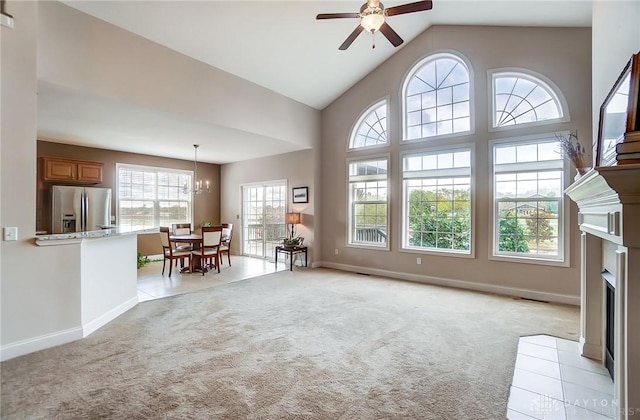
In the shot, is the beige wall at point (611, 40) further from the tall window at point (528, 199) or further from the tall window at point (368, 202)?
the tall window at point (368, 202)

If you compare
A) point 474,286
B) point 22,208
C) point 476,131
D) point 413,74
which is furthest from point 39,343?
point 413,74

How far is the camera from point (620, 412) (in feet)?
5.05

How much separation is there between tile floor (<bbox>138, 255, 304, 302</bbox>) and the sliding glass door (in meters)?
0.62

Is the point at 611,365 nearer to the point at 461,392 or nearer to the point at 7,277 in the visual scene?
the point at 461,392

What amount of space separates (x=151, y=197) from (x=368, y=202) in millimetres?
5518

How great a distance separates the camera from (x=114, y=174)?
6.75 m

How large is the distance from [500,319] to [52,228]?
7755 millimetres

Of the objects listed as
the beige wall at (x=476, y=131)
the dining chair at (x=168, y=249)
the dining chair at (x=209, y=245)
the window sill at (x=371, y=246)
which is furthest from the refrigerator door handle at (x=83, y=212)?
the window sill at (x=371, y=246)

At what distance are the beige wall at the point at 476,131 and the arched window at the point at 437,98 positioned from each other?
0.16 meters

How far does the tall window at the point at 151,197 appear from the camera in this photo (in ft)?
22.8

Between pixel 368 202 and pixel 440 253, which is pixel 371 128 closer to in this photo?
pixel 368 202

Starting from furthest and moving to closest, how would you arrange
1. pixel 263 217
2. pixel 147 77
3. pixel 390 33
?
pixel 263 217 → pixel 147 77 → pixel 390 33

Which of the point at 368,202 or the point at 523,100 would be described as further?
the point at 368,202

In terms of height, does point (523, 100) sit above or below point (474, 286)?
above
